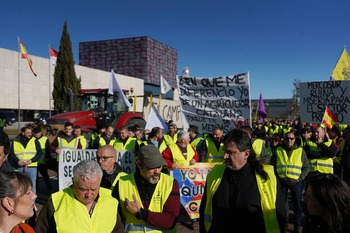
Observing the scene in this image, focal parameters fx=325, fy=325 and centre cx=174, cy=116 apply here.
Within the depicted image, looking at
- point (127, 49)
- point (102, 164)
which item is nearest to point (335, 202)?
point (102, 164)

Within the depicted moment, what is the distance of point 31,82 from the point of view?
41.4 meters

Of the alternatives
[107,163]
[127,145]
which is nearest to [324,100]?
[127,145]

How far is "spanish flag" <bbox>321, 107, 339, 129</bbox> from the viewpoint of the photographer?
7344 millimetres

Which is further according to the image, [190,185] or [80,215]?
[190,185]

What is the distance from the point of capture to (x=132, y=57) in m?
87.8

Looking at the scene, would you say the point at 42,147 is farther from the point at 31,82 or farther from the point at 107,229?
the point at 31,82

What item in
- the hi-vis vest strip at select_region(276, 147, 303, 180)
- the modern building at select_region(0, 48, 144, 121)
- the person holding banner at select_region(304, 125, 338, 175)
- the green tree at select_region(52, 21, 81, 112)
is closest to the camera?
the hi-vis vest strip at select_region(276, 147, 303, 180)

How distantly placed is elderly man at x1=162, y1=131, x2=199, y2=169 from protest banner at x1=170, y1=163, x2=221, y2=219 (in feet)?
0.38

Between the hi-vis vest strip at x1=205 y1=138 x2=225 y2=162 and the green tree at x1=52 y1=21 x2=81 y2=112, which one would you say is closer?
the hi-vis vest strip at x1=205 y1=138 x2=225 y2=162

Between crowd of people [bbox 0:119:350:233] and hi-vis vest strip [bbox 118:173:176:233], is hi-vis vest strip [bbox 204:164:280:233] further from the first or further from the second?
hi-vis vest strip [bbox 118:173:176:233]

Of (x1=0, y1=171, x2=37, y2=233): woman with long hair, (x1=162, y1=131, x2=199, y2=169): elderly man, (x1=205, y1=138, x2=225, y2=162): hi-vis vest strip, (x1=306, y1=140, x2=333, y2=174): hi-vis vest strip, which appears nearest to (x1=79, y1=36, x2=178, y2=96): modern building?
(x1=205, y1=138, x2=225, y2=162): hi-vis vest strip

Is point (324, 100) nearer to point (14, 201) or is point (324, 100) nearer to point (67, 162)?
point (67, 162)

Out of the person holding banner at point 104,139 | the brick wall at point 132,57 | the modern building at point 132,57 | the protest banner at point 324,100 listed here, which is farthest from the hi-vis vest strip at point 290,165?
the brick wall at point 132,57

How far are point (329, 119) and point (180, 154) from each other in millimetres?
3844
